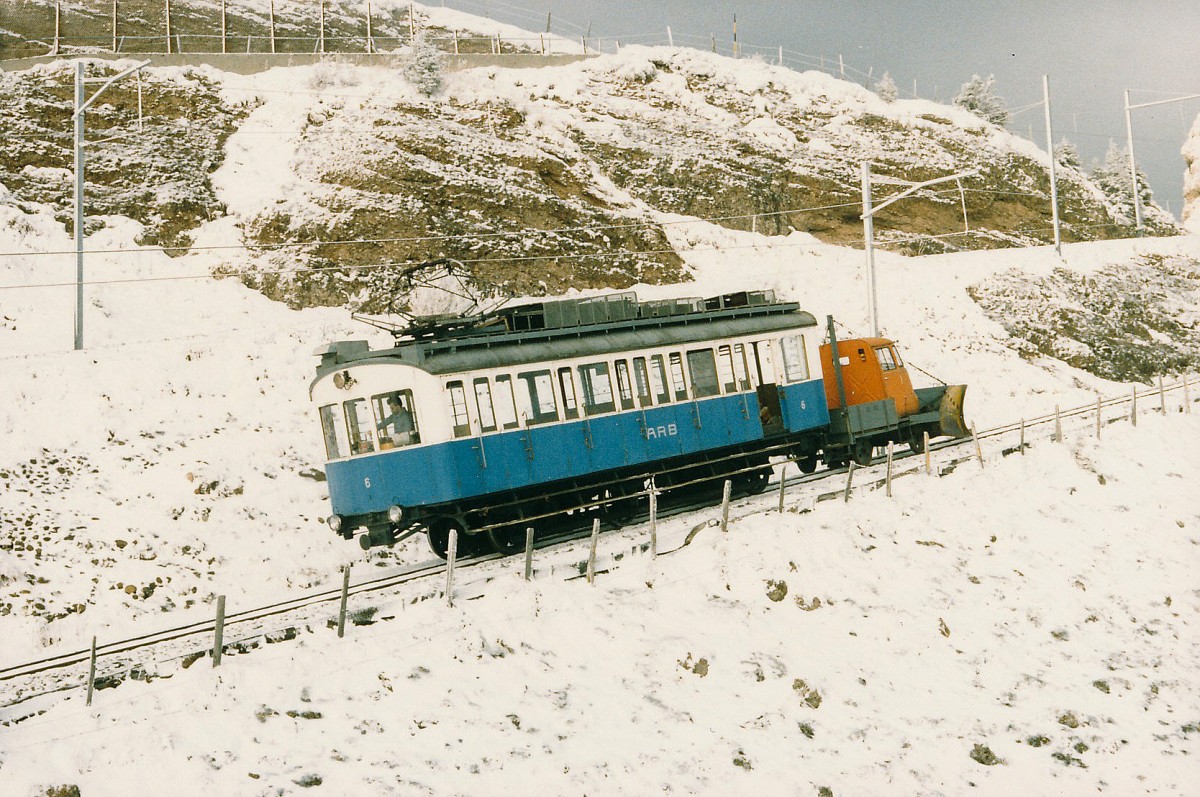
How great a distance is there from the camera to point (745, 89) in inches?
2643

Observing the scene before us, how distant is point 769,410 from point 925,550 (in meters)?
5.24

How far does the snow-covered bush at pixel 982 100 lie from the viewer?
76.8 meters

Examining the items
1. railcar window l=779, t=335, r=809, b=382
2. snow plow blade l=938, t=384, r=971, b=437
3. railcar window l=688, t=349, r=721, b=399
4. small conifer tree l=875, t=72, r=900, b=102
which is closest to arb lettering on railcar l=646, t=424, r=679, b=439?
railcar window l=688, t=349, r=721, b=399

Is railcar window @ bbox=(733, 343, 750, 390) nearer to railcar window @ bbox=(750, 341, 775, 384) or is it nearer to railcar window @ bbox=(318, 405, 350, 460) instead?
railcar window @ bbox=(750, 341, 775, 384)

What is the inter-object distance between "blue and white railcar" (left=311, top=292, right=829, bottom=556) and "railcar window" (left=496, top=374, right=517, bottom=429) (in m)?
0.03

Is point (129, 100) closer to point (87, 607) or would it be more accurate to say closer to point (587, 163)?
point (587, 163)

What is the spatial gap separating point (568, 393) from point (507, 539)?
117 inches

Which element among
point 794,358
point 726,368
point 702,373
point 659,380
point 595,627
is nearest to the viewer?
point 595,627

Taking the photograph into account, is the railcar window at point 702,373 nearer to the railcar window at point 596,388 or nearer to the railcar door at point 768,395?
the railcar door at point 768,395

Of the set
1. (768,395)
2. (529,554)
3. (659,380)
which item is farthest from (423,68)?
(529,554)

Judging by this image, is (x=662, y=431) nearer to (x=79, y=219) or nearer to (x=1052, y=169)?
(x=79, y=219)

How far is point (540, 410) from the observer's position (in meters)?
18.6

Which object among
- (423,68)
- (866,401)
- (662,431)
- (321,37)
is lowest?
(866,401)

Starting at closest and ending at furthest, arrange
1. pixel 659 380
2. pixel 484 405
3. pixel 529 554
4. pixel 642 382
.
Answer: pixel 529 554 < pixel 484 405 < pixel 642 382 < pixel 659 380
